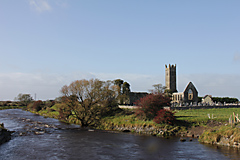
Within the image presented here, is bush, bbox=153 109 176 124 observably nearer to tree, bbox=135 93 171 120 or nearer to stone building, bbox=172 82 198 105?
tree, bbox=135 93 171 120

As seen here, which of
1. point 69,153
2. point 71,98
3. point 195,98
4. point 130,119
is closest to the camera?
point 69,153

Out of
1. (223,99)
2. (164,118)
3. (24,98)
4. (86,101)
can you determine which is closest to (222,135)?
(164,118)

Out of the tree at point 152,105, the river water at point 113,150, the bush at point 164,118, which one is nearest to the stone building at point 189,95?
the tree at point 152,105

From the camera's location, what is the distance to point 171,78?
124500mm

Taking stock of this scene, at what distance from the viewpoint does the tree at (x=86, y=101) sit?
50.0 meters

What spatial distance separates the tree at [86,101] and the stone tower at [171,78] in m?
76.6

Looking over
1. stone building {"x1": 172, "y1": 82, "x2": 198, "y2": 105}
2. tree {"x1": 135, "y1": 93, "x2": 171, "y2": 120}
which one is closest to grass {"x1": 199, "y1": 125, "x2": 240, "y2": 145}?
tree {"x1": 135, "y1": 93, "x2": 171, "y2": 120}

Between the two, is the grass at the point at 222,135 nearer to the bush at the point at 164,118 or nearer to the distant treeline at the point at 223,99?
the bush at the point at 164,118

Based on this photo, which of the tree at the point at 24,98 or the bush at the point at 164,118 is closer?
the bush at the point at 164,118

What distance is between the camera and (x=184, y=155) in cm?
2356

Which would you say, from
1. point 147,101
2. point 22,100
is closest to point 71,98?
point 147,101

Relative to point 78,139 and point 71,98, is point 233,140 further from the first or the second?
point 71,98

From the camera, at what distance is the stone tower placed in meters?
124

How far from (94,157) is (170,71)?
352 ft
